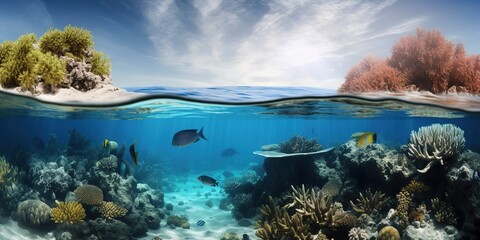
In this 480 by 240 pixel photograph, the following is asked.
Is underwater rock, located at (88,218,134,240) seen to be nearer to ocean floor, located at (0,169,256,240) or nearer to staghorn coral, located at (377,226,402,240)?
ocean floor, located at (0,169,256,240)

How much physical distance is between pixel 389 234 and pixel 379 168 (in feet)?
9.10

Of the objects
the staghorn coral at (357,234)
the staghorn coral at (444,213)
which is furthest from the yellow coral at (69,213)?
the staghorn coral at (444,213)

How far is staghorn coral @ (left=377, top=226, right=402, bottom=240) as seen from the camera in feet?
24.0

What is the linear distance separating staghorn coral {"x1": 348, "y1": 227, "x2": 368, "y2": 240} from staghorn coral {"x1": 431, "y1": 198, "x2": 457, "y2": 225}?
2.16m

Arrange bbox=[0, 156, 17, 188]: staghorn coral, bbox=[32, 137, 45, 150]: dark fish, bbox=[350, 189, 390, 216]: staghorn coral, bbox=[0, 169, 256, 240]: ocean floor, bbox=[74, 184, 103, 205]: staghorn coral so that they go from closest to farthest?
bbox=[350, 189, 390, 216]: staghorn coral, bbox=[0, 169, 256, 240]: ocean floor, bbox=[74, 184, 103, 205]: staghorn coral, bbox=[0, 156, 17, 188]: staghorn coral, bbox=[32, 137, 45, 150]: dark fish

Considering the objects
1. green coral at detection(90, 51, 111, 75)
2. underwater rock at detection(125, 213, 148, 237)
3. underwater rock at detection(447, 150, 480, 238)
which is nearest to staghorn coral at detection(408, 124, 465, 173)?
underwater rock at detection(447, 150, 480, 238)

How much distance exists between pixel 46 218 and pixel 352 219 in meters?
10.3

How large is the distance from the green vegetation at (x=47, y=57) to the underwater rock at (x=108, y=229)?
4684 millimetres

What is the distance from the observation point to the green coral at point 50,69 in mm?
8348

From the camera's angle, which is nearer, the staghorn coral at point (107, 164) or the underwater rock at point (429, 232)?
the underwater rock at point (429, 232)

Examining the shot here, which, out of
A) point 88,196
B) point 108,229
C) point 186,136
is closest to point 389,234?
point 186,136

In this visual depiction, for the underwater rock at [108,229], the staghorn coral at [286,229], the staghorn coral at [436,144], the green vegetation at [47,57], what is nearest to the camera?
the staghorn coral at [286,229]

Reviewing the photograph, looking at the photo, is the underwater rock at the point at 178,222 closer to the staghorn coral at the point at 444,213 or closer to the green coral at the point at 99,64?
the green coral at the point at 99,64

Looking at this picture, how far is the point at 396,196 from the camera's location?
9.16 metres
